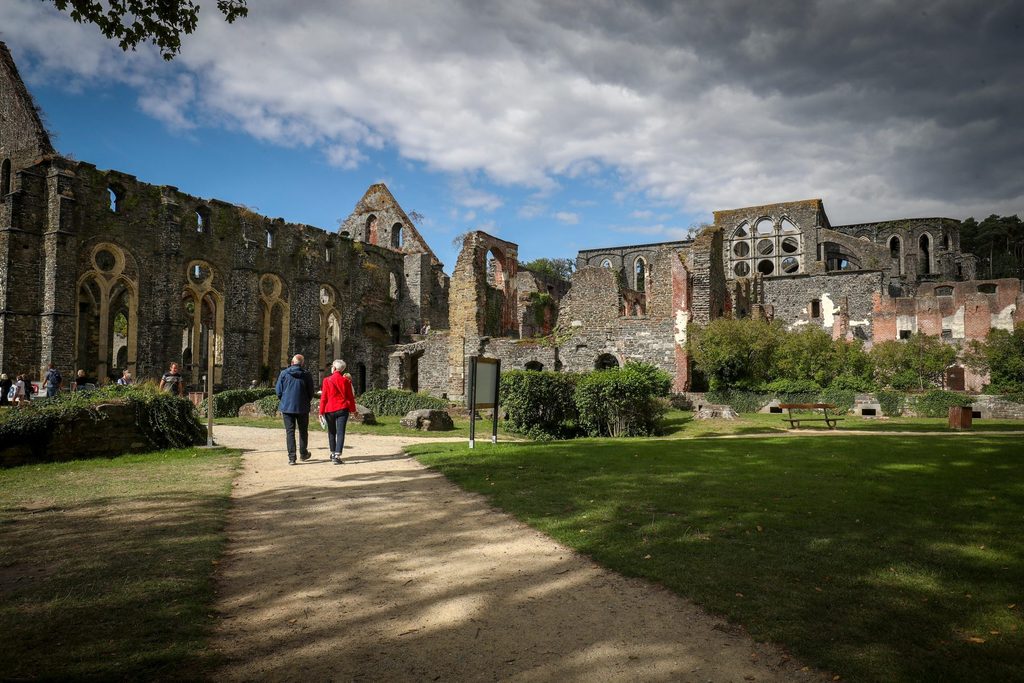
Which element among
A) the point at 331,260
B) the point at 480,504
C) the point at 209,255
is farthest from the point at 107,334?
the point at 480,504

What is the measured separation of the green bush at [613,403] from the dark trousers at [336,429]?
6.97 metres

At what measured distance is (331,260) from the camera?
36.9 m

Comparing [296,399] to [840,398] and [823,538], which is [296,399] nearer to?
[823,538]

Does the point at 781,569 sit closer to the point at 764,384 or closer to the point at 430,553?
the point at 430,553

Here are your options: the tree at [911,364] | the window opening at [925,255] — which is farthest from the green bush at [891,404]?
the window opening at [925,255]

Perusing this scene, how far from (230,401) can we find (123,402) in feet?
37.9

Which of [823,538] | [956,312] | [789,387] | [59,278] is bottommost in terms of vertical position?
[823,538]

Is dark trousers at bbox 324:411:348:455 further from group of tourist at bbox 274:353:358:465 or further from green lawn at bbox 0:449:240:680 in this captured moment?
green lawn at bbox 0:449:240:680

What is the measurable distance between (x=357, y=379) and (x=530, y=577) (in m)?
34.3

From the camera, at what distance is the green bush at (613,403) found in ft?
50.6

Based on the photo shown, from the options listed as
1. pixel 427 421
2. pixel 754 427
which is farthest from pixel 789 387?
pixel 427 421

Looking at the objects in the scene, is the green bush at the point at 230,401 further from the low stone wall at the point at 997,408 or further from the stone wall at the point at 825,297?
the stone wall at the point at 825,297

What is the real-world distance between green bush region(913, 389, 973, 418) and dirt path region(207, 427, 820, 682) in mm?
23626

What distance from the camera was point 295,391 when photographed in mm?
9891
